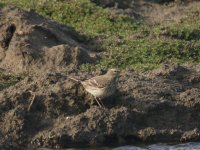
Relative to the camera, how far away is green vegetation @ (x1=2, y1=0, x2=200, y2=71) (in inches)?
567

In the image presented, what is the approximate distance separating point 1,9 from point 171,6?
203 inches

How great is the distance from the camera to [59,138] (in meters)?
10.9

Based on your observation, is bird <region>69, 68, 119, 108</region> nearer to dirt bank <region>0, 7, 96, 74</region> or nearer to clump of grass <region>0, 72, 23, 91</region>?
clump of grass <region>0, 72, 23, 91</region>

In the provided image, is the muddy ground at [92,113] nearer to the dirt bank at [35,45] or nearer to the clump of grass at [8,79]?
the clump of grass at [8,79]

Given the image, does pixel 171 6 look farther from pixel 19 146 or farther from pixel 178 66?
pixel 19 146

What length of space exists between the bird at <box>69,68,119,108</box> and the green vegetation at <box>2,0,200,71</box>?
249cm

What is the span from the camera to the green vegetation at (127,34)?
47.3 ft

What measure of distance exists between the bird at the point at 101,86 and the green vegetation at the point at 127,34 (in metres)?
2.49

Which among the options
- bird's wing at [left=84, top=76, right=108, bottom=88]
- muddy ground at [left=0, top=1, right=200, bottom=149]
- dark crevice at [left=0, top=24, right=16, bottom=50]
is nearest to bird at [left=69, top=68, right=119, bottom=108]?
bird's wing at [left=84, top=76, right=108, bottom=88]

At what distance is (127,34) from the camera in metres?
15.9

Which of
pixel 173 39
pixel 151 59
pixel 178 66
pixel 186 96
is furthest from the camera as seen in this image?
pixel 173 39

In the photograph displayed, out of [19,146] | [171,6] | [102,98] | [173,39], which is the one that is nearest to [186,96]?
[102,98]

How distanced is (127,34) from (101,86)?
16.5 feet

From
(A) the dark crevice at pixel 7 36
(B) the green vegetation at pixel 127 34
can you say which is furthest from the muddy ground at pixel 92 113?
(A) the dark crevice at pixel 7 36
